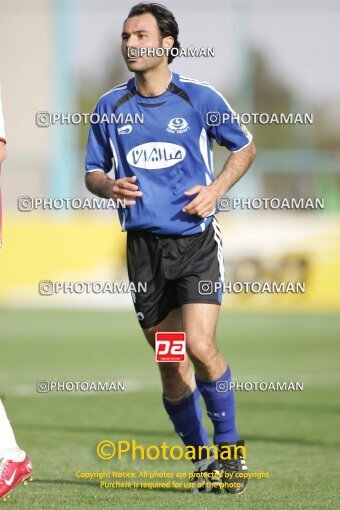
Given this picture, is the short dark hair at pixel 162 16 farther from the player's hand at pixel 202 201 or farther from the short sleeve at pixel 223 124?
the player's hand at pixel 202 201

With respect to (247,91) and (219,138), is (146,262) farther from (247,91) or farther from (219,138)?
(247,91)

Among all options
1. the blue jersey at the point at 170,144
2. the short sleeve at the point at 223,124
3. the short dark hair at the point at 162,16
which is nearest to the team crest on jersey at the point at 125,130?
the blue jersey at the point at 170,144

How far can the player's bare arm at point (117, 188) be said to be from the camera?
6.00m

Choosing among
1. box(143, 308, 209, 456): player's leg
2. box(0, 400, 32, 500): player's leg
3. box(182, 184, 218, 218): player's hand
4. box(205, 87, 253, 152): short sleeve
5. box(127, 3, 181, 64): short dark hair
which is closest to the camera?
box(0, 400, 32, 500): player's leg

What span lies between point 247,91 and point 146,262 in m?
22.8

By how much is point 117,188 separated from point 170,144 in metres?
0.38

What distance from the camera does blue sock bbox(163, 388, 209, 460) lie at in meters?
6.40

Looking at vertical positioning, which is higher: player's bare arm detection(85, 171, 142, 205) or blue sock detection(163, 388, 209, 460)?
player's bare arm detection(85, 171, 142, 205)

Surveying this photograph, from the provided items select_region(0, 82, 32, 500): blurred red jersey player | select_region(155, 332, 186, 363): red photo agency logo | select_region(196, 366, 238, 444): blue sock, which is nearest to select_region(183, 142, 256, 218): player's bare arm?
select_region(155, 332, 186, 363): red photo agency logo

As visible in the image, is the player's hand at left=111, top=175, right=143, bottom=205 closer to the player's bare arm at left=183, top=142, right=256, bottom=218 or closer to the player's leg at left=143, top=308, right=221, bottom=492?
the player's bare arm at left=183, top=142, right=256, bottom=218

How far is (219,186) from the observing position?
6.06 metres

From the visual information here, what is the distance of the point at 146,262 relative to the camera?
6250 mm

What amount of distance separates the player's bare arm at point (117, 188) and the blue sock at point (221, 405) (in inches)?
41.8

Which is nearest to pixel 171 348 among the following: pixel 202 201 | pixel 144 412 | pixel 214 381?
pixel 214 381
